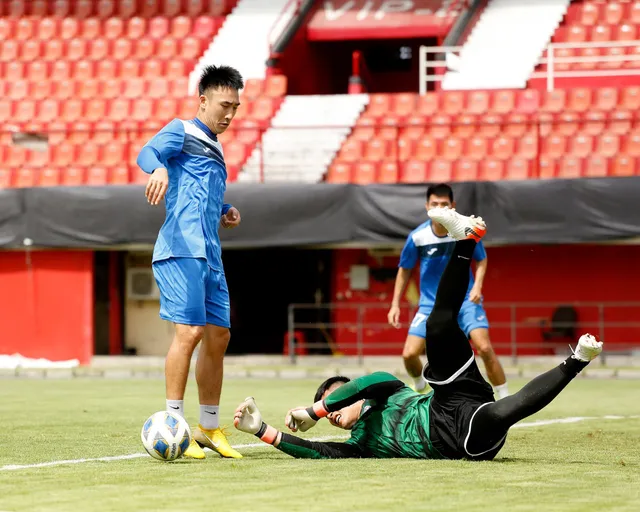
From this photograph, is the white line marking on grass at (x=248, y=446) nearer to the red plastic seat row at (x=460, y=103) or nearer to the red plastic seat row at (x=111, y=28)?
the red plastic seat row at (x=460, y=103)

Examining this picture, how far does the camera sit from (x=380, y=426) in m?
8.76

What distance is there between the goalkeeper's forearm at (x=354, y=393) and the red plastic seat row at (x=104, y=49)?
2293 cm

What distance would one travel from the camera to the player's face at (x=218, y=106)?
29.7 feet

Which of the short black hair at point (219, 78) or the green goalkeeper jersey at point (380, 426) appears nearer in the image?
the green goalkeeper jersey at point (380, 426)

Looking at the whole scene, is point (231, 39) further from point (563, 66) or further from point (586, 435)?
point (586, 435)

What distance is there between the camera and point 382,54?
36.7 m

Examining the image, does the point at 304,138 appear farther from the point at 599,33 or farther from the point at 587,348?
the point at 587,348

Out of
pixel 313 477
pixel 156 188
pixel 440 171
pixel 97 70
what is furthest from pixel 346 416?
pixel 97 70

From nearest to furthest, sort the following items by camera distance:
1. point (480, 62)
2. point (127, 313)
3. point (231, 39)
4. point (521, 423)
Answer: point (521, 423) < point (127, 313) < point (480, 62) < point (231, 39)

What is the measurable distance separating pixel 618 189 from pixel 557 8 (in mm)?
8179

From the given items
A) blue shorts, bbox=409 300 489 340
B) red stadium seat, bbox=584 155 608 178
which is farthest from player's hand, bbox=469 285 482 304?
red stadium seat, bbox=584 155 608 178

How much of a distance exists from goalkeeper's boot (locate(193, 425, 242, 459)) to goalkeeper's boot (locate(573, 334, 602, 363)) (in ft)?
7.62

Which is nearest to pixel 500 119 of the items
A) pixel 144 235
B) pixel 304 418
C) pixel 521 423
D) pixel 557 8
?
pixel 557 8

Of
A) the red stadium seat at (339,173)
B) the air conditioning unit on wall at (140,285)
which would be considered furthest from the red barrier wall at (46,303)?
the red stadium seat at (339,173)
